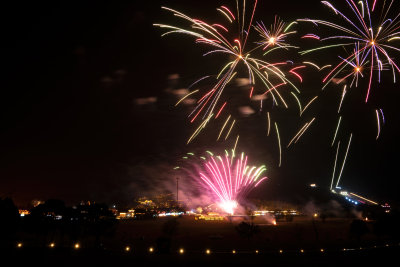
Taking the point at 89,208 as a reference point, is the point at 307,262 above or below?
below

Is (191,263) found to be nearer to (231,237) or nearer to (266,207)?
(231,237)

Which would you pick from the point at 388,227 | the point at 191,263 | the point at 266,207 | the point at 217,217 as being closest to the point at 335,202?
the point at 266,207

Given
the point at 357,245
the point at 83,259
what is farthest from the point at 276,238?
the point at 83,259

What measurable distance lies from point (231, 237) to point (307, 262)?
1202 centimetres

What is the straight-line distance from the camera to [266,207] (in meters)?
75.1

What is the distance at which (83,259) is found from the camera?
59.5 feet

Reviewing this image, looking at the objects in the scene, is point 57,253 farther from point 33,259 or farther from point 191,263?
point 191,263

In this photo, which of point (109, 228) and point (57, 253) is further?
point (109, 228)

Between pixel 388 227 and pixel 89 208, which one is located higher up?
pixel 89 208

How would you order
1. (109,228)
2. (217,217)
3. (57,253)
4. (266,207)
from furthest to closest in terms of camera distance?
(266,207) < (217,217) < (109,228) < (57,253)

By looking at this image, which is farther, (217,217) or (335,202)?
(335,202)

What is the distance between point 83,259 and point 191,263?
6.11 m

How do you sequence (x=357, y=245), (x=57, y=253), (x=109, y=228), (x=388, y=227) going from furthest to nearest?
(x=109, y=228)
(x=388, y=227)
(x=357, y=245)
(x=57, y=253)

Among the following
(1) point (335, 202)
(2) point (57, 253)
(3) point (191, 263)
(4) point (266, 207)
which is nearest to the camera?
(3) point (191, 263)
